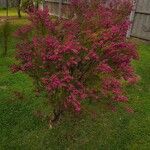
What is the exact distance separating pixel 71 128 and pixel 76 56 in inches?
72.5

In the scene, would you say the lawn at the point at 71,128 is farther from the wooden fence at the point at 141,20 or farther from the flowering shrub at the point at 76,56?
the wooden fence at the point at 141,20

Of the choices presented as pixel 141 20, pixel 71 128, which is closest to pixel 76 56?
pixel 71 128

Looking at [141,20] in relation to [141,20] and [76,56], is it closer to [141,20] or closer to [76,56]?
[141,20]

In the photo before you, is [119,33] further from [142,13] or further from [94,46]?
[142,13]

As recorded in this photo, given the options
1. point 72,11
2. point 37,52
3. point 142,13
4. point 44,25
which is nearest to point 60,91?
point 37,52

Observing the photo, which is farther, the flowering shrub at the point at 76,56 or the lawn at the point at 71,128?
Answer: the lawn at the point at 71,128

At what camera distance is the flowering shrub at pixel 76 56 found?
5805mm

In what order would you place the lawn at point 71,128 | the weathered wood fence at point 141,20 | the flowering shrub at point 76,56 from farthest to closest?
the weathered wood fence at point 141,20 → the lawn at point 71,128 → the flowering shrub at point 76,56

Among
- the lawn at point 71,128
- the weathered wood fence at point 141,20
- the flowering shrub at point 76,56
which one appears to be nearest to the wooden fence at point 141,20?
the weathered wood fence at point 141,20

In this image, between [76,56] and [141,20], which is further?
[141,20]

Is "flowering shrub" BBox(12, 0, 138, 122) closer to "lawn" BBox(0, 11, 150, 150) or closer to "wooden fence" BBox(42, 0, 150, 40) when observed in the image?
"lawn" BBox(0, 11, 150, 150)

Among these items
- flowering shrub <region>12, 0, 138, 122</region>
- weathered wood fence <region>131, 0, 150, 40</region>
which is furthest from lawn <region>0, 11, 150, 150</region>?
weathered wood fence <region>131, 0, 150, 40</region>

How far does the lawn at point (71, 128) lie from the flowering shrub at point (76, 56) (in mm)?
703

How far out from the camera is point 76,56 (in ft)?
19.8
